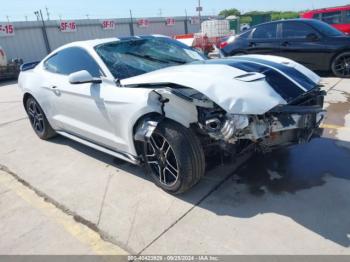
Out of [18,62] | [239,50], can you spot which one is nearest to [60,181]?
[239,50]

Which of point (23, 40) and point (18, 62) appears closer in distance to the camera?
point (18, 62)

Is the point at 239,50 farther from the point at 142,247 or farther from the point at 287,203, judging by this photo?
the point at 142,247

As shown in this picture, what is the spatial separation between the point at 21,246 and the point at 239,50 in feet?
25.4

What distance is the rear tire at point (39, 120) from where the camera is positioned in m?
5.27

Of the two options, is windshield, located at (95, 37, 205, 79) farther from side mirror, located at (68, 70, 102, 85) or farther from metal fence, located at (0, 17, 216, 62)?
metal fence, located at (0, 17, 216, 62)

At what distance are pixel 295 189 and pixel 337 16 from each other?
9.48 meters

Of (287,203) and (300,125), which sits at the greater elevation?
(300,125)

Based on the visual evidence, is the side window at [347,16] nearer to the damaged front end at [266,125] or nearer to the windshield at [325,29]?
the windshield at [325,29]

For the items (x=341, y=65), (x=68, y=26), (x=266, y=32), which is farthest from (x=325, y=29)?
(x=68, y=26)

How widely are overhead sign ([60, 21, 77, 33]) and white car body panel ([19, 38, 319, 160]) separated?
61.6 ft

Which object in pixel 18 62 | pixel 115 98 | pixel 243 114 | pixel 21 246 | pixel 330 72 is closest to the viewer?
pixel 243 114

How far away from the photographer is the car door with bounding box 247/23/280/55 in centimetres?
861

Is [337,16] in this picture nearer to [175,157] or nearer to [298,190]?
[298,190]

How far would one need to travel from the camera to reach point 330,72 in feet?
27.6
